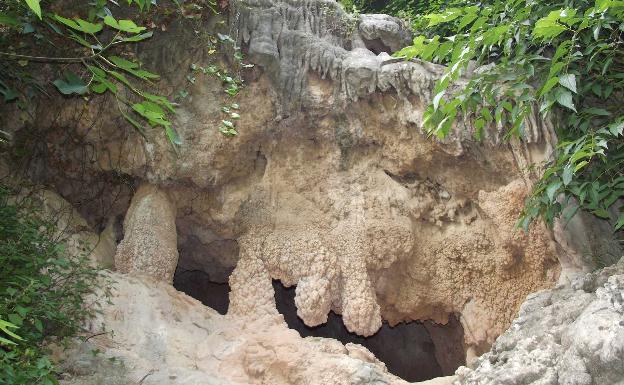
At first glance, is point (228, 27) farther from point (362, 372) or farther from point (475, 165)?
point (362, 372)

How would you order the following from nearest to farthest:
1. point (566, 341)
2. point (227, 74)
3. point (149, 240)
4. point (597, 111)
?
1. point (566, 341)
2. point (597, 111)
3. point (149, 240)
4. point (227, 74)

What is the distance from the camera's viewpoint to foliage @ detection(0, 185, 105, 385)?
9.65ft

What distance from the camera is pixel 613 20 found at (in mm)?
3588

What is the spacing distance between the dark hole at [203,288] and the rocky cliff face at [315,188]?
58.8 inches

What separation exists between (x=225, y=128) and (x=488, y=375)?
2.87 metres

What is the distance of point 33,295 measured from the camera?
3.58m

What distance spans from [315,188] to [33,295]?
115 inches

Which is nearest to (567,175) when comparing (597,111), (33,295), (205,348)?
(597,111)

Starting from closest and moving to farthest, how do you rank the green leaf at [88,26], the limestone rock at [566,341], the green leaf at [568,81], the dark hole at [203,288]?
the green leaf at [88,26] → the limestone rock at [566,341] → the green leaf at [568,81] → the dark hole at [203,288]

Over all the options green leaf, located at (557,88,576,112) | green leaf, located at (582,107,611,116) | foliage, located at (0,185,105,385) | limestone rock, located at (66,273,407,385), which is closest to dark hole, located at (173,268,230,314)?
limestone rock, located at (66,273,407,385)

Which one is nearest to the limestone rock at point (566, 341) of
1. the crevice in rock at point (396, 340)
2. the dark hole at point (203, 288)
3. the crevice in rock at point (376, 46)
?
the crevice in rock at point (396, 340)

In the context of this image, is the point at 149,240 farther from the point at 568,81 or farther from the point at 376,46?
the point at 568,81

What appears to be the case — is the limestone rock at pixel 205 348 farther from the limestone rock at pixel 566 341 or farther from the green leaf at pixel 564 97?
the green leaf at pixel 564 97

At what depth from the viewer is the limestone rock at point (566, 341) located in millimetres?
2807
